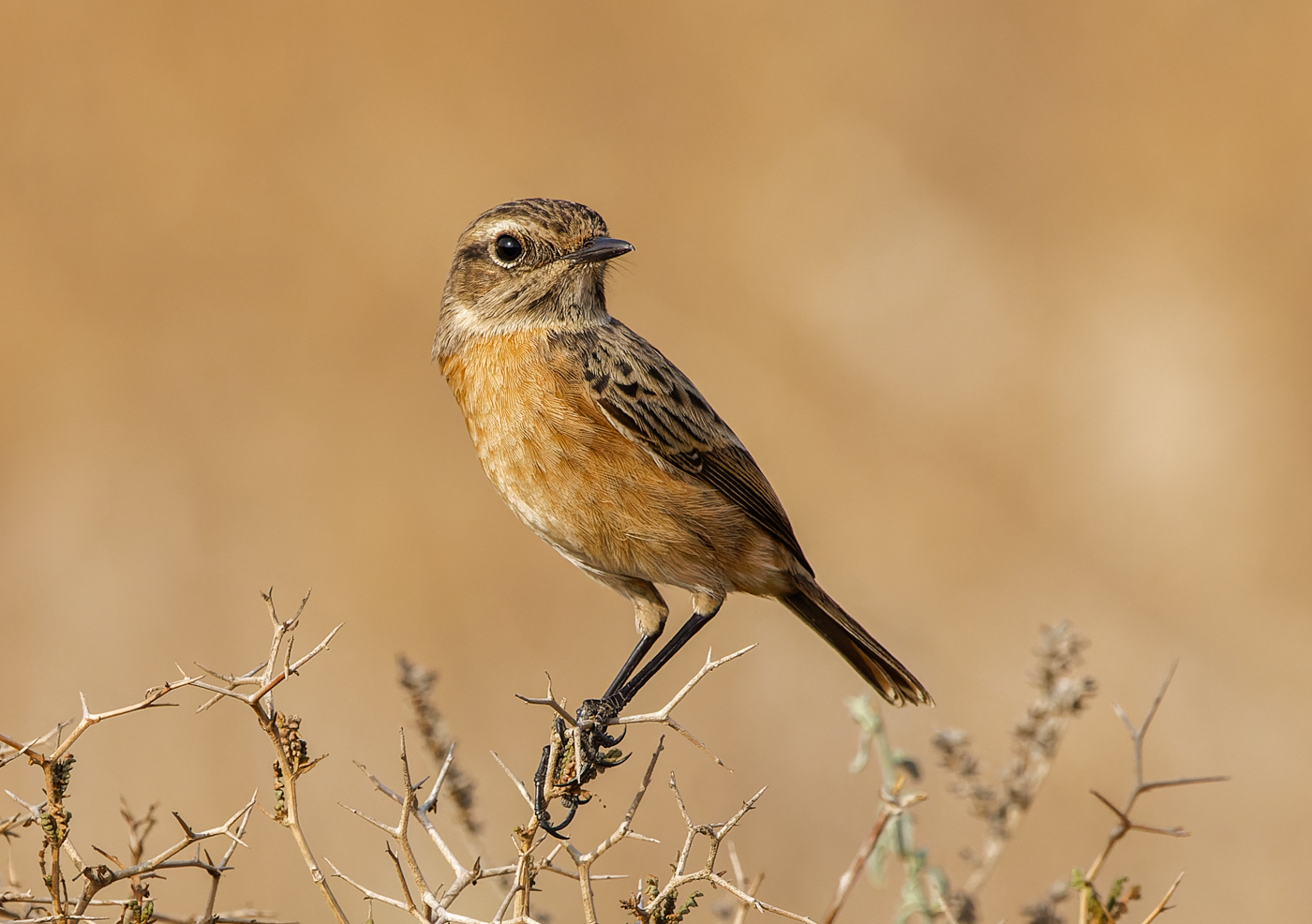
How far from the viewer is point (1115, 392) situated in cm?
1513

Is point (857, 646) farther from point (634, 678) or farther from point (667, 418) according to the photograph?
point (667, 418)

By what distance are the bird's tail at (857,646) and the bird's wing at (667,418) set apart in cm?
16

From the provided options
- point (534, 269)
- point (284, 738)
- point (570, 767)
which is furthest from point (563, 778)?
point (534, 269)

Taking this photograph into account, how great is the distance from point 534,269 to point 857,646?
84.6 inches

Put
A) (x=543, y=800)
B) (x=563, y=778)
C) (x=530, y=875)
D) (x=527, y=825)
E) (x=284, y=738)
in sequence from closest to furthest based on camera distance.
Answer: (x=284, y=738)
(x=530, y=875)
(x=527, y=825)
(x=543, y=800)
(x=563, y=778)

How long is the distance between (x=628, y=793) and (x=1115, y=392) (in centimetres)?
800

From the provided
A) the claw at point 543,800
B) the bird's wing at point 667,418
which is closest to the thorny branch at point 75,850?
the claw at point 543,800

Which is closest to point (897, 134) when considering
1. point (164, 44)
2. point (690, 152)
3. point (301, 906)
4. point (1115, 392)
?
point (690, 152)

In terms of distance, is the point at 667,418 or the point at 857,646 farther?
the point at 857,646

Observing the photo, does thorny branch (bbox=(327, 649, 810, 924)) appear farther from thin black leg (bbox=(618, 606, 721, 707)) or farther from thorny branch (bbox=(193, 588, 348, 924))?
thin black leg (bbox=(618, 606, 721, 707))

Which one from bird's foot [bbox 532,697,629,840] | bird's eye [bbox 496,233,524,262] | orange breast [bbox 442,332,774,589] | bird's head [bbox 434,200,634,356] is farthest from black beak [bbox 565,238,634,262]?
bird's foot [bbox 532,697,629,840]

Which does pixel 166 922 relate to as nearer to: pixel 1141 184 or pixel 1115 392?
pixel 1115 392

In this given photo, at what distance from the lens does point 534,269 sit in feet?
17.8

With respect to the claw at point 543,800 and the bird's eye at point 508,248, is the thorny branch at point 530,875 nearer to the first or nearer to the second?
the claw at point 543,800
